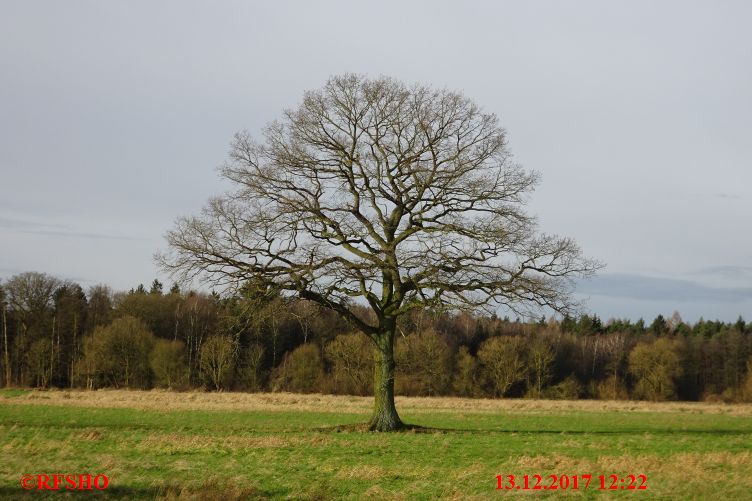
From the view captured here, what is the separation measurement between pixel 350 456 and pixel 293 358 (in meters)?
54.0

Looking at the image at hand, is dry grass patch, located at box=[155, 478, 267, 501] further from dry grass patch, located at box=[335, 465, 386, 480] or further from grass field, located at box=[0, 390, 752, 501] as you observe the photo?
dry grass patch, located at box=[335, 465, 386, 480]

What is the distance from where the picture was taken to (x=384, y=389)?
23.6 m

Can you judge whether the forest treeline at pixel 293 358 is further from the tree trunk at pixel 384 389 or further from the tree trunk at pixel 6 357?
the tree trunk at pixel 384 389

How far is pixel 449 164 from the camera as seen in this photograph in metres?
22.9

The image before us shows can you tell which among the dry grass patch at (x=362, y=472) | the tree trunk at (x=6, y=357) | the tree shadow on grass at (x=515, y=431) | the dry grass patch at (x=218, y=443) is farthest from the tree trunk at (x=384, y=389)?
the tree trunk at (x=6, y=357)

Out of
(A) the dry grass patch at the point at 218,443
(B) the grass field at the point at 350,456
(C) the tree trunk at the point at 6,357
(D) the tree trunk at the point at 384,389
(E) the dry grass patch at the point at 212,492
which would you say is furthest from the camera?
(C) the tree trunk at the point at 6,357

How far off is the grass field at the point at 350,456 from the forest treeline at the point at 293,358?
31.6 metres

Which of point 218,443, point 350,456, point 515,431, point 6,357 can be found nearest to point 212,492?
point 350,456

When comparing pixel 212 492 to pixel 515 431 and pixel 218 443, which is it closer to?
pixel 218 443

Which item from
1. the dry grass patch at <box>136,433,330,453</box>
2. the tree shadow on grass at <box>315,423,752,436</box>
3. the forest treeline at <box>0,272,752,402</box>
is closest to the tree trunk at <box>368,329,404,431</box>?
the tree shadow on grass at <box>315,423,752,436</box>

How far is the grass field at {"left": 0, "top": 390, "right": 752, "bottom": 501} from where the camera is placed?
40.6 feet

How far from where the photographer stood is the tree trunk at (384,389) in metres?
23.4

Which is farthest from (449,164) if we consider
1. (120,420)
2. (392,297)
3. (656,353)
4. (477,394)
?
(656,353)

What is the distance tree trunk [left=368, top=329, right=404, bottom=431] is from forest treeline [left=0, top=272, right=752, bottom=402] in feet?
114
